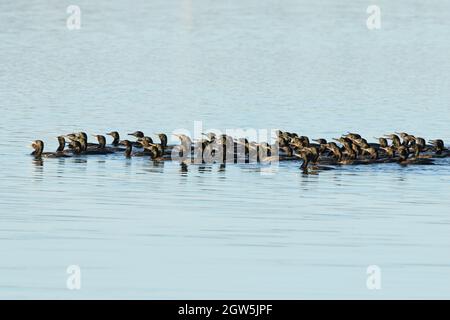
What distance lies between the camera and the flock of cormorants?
37688 millimetres

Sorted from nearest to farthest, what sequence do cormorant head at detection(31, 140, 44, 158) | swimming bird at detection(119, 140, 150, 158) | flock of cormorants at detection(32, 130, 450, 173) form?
1. flock of cormorants at detection(32, 130, 450, 173)
2. swimming bird at detection(119, 140, 150, 158)
3. cormorant head at detection(31, 140, 44, 158)

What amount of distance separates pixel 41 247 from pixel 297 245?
4454 millimetres

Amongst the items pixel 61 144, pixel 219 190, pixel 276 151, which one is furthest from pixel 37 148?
pixel 219 190

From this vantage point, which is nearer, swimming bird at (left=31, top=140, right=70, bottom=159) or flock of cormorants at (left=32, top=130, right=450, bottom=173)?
flock of cormorants at (left=32, top=130, right=450, bottom=173)

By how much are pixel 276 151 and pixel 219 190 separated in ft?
18.2

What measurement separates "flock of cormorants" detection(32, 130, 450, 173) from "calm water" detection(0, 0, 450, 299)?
1.83ft

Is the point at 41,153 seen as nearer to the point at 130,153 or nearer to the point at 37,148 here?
the point at 37,148

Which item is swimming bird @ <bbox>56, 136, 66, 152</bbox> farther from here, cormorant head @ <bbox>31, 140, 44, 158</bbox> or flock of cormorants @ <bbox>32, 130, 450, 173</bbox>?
cormorant head @ <bbox>31, 140, 44, 158</bbox>

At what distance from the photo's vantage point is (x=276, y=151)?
38688 millimetres

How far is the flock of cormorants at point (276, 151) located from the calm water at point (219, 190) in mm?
559

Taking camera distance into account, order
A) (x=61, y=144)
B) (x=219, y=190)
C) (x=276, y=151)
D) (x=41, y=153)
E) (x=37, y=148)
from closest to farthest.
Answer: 1. (x=219, y=190)
2. (x=276, y=151)
3. (x=41, y=153)
4. (x=37, y=148)
5. (x=61, y=144)

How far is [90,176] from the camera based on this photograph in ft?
116

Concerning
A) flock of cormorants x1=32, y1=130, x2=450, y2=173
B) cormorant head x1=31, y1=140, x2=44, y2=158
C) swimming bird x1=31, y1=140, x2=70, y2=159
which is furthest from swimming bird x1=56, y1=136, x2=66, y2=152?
cormorant head x1=31, y1=140, x2=44, y2=158

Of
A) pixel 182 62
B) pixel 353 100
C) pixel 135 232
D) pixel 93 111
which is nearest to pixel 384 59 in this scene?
pixel 182 62
